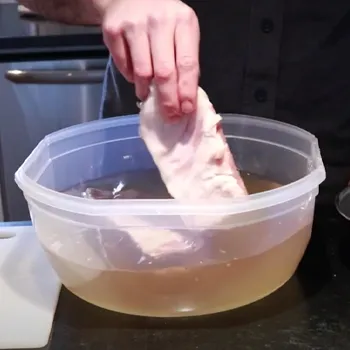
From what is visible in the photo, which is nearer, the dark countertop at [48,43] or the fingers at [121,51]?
the fingers at [121,51]

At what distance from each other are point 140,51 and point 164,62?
23 mm

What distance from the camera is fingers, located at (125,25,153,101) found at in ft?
2.07

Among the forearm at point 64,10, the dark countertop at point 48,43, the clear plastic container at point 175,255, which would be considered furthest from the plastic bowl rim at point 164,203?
the dark countertop at point 48,43

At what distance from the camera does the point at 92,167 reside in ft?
2.67

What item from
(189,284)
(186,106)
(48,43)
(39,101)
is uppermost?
(186,106)

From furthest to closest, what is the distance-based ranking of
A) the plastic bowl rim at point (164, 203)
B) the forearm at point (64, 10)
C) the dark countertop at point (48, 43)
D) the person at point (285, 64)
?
the dark countertop at point (48, 43) < the forearm at point (64, 10) < the person at point (285, 64) < the plastic bowl rim at point (164, 203)

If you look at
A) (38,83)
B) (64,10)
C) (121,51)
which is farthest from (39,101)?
(121,51)

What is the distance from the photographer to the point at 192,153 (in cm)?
66

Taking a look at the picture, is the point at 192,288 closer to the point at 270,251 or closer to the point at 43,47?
the point at 270,251

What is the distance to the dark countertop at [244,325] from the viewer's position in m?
0.60

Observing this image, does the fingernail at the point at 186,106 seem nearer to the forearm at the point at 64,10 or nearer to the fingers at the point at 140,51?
the fingers at the point at 140,51

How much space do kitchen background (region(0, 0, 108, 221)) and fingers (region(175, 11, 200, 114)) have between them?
31.0 inches

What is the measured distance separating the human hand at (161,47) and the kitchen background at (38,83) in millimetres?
773

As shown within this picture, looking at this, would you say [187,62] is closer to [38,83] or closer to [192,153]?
[192,153]
